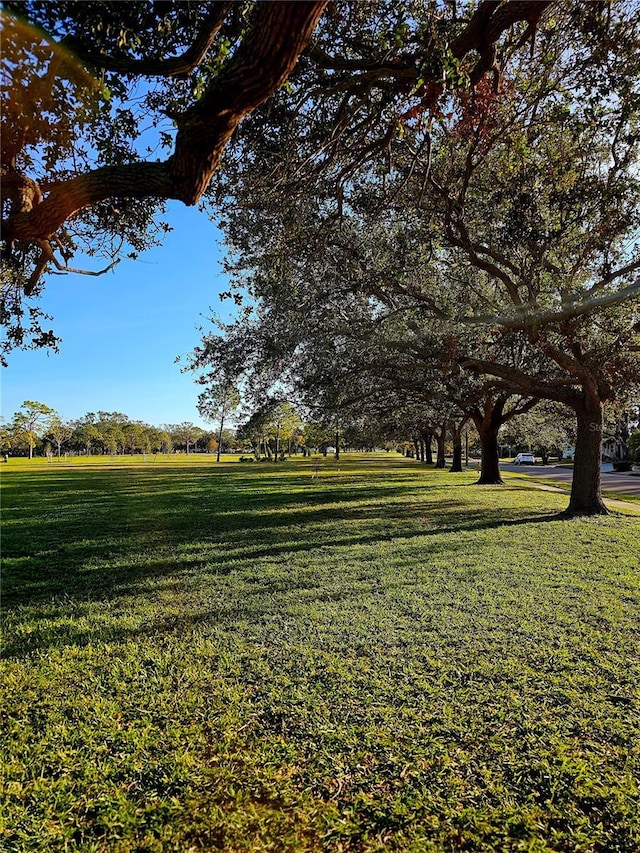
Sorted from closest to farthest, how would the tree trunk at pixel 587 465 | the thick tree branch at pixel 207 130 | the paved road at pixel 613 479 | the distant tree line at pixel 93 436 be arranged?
1. the thick tree branch at pixel 207 130
2. the tree trunk at pixel 587 465
3. the paved road at pixel 613 479
4. the distant tree line at pixel 93 436

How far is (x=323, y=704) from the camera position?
343 cm

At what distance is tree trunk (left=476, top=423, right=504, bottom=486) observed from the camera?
2273 centimetres

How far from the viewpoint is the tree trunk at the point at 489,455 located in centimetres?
2273

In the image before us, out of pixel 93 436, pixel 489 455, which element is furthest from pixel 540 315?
pixel 93 436

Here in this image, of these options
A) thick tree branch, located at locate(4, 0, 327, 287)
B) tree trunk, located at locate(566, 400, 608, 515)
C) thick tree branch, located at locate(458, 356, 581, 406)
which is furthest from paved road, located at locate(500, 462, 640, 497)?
thick tree branch, located at locate(4, 0, 327, 287)

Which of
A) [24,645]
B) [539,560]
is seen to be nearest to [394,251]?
[539,560]

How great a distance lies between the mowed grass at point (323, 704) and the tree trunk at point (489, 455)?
1517 centimetres

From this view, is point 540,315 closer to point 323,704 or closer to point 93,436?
point 323,704

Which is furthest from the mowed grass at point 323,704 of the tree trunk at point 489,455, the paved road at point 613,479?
the paved road at point 613,479

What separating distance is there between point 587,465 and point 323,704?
11.4 metres

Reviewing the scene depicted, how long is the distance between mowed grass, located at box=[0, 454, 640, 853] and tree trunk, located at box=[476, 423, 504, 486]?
49.8 feet

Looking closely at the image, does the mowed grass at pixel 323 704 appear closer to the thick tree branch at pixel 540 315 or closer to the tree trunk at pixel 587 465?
the thick tree branch at pixel 540 315

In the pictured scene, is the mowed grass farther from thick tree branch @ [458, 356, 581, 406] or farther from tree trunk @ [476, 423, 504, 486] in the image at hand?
tree trunk @ [476, 423, 504, 486]

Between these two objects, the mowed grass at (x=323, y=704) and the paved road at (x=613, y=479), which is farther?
the paved road at (x=613, y=479)
